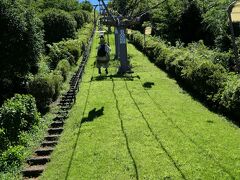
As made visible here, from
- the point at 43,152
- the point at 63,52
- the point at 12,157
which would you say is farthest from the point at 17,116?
the point at 63,52

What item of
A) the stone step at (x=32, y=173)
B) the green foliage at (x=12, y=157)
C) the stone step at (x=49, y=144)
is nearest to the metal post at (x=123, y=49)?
the stone step at (x=49, y=144)

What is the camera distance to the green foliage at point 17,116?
41.7 ft

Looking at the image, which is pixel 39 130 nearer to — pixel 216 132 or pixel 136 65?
pixel 216 132

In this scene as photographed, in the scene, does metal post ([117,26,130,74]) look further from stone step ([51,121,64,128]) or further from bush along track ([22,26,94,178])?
stone step ([51,121,64,128])

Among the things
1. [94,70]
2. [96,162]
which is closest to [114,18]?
[94,70]

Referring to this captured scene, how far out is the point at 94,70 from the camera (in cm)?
2845

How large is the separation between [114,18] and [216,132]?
14.4m

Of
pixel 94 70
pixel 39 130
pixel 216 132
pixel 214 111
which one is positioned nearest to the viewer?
pixel 216 132

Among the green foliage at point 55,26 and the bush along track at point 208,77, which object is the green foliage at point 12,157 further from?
the green foliage at point 55,26

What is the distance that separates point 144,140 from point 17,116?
4.34 meters

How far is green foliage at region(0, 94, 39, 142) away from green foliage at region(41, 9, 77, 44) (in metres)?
23.2

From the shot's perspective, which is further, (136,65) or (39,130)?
(136,65)

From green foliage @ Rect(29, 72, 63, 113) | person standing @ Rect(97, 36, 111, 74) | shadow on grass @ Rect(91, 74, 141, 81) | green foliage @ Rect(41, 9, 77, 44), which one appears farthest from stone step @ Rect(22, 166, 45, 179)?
green foliage @ Rect(41, 9, 77, 44)

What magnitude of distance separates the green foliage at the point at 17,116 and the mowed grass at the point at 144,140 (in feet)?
4.56
